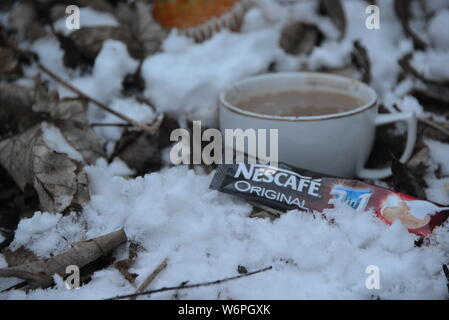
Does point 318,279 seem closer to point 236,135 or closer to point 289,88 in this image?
point 236,135

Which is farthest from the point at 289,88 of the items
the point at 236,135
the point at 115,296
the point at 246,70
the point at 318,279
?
the point at 115,296

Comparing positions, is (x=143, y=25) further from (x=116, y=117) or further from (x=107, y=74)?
(x=116, y=117)

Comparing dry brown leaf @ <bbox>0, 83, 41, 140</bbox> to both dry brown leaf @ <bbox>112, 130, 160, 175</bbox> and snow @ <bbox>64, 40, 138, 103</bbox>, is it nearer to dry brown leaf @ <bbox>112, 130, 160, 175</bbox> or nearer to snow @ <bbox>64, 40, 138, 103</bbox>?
snow @ <bbox>64, 40, 138, 103</bbox>

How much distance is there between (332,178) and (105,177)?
0.45 meters

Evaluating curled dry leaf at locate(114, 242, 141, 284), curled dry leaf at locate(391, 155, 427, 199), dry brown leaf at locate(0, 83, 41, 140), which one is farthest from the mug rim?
dry brown leaf at locate(0, 83, 41, 140)

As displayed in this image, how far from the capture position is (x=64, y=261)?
79 centimetres

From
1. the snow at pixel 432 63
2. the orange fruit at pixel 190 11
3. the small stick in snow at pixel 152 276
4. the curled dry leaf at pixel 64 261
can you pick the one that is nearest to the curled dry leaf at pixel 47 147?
the curled dry leaf at pixel 64 261

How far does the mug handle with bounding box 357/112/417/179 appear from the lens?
1.02 meters

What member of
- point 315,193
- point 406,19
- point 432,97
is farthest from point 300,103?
point 406,19

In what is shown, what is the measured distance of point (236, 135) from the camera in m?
1.01

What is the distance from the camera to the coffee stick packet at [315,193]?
2.78 feet

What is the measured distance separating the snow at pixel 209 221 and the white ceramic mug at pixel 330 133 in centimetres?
13

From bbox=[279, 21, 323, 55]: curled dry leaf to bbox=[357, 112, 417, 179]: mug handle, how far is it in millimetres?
376

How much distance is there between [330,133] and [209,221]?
1.01 ft
